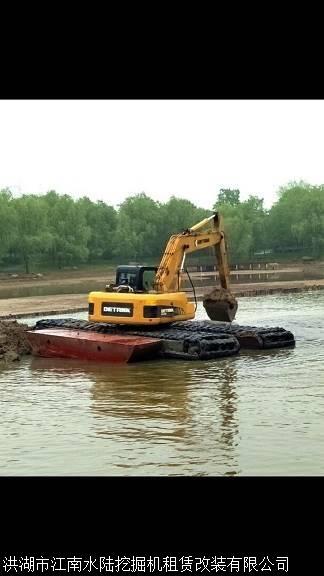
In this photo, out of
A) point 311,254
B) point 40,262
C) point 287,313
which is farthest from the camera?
point 311,254

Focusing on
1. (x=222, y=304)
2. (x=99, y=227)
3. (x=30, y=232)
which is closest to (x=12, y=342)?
(x=222, y=304)

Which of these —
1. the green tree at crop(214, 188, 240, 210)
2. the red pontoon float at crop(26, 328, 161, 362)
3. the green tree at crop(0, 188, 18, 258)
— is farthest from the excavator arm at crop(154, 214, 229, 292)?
the green tree at crop(214, 188, 240, 210)

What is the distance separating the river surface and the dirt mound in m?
0.68

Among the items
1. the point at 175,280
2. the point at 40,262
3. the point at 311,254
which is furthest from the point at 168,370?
the point at 311,254

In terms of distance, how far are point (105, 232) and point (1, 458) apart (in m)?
88.2

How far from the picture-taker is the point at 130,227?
3986 inches

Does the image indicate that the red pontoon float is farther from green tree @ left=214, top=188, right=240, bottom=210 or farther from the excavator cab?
green tree @ left=214, top=188, right=240, bottom=210

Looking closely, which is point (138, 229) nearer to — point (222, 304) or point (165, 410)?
point (222, 304)

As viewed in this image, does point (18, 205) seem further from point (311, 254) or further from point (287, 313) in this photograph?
point (287, 313)

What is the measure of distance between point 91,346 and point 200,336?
2.99 metres

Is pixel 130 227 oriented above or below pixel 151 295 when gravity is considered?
above

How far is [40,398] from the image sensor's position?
1823 cm

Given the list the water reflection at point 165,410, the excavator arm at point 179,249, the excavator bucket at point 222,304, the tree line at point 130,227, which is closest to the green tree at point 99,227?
the tree line at point 130,227
